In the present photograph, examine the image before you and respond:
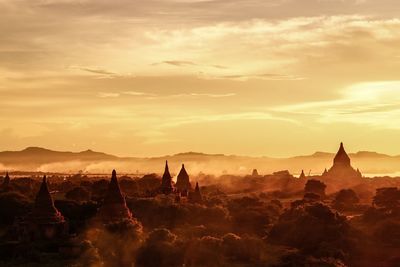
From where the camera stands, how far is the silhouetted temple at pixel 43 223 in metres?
80.9

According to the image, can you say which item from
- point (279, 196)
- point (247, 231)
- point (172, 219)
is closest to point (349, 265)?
point (247, 231)

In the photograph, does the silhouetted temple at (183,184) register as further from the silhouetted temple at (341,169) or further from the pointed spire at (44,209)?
the silhouetted temple at (341,169)

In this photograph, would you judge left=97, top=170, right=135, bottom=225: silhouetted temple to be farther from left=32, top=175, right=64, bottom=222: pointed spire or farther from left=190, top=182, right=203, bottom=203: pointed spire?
left=190, top=182, right=203, bottom=203: pointed spire

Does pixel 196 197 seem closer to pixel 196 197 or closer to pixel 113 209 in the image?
pixel 196 197

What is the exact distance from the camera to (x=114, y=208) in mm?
84188

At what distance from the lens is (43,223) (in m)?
81.7

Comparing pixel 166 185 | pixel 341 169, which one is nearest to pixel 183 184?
pixel 166 185

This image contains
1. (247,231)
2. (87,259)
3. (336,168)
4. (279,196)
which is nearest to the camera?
(87,259)

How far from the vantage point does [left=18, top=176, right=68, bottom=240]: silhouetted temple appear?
265 feet

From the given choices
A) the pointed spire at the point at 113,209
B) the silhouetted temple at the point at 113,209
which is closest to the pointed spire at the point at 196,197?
the silhouetted temple at the point at 113,209

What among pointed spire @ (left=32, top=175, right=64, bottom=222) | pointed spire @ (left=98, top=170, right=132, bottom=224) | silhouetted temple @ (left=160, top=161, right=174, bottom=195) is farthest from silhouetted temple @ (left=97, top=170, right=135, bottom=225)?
silhouetted temple @ (left=160, top=161, right=174, bottom=195)

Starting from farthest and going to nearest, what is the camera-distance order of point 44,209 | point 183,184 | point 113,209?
1. point 183,184
2. point 113,209
3. point 44,209

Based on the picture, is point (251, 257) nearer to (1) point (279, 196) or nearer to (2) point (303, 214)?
(2) point (303, 214)

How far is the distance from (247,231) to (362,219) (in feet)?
55.9
